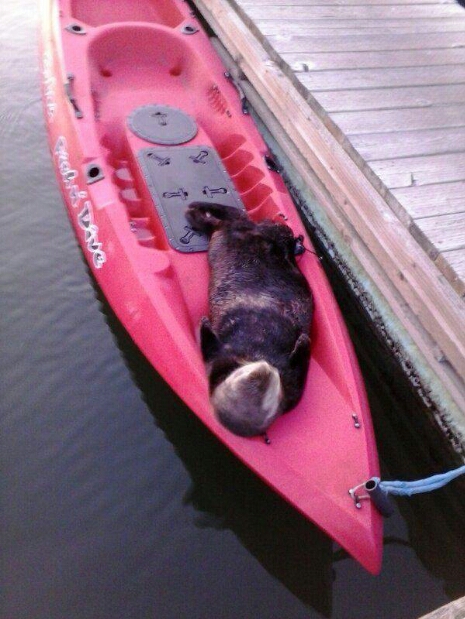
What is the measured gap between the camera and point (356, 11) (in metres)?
4.68

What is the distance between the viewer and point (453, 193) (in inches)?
123

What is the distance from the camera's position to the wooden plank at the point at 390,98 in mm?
3645

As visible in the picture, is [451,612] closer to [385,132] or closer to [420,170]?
[420,170]

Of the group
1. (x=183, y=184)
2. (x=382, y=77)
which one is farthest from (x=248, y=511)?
(x=382, y=77)

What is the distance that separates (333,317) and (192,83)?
2758 mm

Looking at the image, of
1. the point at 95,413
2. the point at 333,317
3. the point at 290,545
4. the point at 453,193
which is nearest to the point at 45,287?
the point at 95,413

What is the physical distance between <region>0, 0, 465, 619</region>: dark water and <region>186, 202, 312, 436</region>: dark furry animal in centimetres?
70

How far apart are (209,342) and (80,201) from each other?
1.66 metres

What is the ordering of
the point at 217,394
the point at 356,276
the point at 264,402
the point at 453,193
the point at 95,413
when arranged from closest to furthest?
the point at 264,402, the point at 217,394, the point at 453,193, the point at 95,413, the point at 356,276

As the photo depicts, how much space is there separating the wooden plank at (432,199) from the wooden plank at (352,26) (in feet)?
6.41

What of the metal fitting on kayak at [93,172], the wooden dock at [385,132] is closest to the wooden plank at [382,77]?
the wooden dock at [385,132]

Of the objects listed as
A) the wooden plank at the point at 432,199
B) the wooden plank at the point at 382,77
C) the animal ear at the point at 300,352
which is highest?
the wooden plank at the point at 382,77

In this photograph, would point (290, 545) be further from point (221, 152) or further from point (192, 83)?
point (192, 83)

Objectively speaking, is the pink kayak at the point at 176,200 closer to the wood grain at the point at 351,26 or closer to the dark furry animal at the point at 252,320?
the dark furry animal at the point at 252,320
